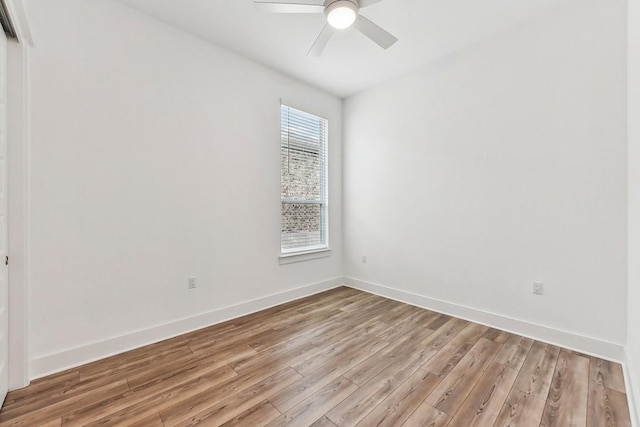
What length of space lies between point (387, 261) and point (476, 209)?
127 centimetres

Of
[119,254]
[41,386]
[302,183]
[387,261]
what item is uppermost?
[302,183]

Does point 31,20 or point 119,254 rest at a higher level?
point 31,20

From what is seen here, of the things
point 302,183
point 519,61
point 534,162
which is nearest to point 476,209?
point 534,162

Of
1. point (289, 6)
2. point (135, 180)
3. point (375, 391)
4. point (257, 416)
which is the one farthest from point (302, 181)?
point (257, 416)

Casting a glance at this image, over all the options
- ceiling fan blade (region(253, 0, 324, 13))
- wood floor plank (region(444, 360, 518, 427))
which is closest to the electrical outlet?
wood floor plank (region(444, 360, 518, 427))

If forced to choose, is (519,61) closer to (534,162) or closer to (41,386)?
(534,162)

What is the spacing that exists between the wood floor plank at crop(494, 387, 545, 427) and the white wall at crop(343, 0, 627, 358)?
0.99 m

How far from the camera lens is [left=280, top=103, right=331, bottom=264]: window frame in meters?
3.46

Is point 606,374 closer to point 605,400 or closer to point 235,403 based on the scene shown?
point 605,400

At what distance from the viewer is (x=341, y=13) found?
6.24ft

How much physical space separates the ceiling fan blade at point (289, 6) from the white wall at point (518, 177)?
179cm

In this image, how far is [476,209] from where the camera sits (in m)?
2.86

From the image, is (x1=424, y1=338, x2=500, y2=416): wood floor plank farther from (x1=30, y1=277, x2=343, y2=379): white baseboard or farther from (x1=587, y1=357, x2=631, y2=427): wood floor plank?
(x1=30, y1=277, x2=343, y2=379): white baseboard

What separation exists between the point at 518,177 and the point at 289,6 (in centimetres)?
241
